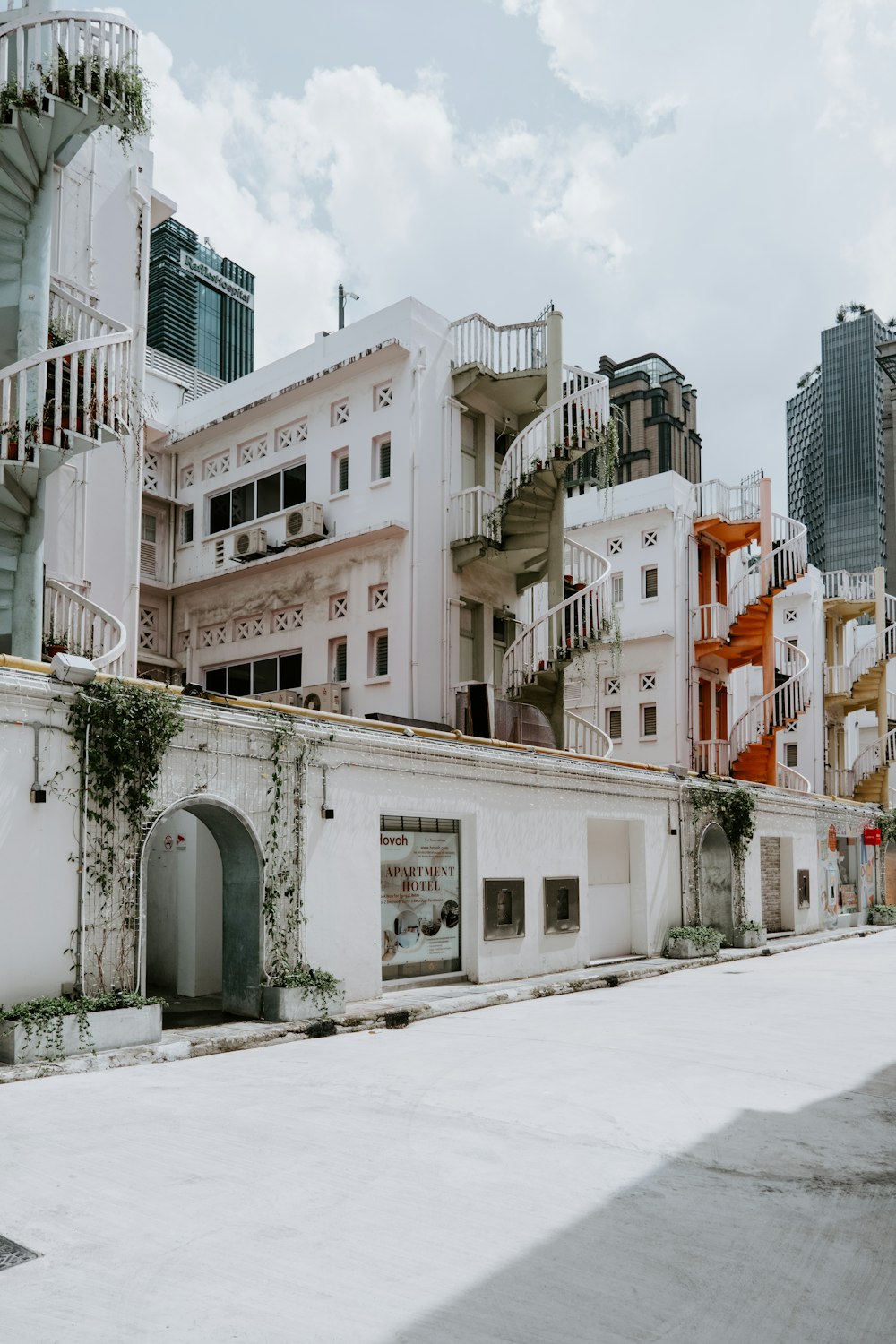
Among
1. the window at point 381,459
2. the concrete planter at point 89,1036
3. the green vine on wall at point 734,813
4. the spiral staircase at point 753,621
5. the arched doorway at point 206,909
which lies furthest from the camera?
the spiral staircase at point 753,621

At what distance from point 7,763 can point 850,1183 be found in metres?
7.70

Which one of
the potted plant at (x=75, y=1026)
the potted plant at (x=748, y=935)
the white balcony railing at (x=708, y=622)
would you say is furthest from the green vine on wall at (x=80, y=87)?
the white balcony railing at (x=708, y=622)

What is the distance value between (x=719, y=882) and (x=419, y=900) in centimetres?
1022

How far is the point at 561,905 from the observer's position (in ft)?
58.7

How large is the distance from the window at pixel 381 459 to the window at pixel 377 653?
297cm

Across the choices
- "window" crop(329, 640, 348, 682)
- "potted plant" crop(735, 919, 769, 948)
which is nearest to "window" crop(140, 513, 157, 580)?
"window" crop(329, 640, 348, 682)

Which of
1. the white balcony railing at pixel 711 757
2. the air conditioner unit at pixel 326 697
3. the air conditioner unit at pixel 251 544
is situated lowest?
the white balcony railing at pixel 711 757

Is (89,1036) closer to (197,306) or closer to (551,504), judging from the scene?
(551,504)

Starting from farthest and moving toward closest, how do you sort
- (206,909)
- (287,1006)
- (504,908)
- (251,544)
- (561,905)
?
(251,544), (561,905), (504,908), (206,909), (287,1006)

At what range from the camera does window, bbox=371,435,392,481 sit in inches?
835

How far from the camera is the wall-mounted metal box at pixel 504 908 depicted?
16281mm

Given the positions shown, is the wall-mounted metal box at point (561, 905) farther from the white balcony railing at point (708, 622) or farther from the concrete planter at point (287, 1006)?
the white balcony railing at point (708, 622)

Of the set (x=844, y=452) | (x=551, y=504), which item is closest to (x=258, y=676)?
(x=551, y=504)

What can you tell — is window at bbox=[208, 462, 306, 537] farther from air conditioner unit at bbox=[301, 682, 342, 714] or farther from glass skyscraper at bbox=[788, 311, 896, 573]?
→ glass skyscraper at bbox=[788, 311, 896, 573]
